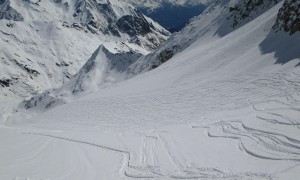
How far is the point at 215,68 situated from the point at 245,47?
4.96m

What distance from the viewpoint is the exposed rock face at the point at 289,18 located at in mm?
40194

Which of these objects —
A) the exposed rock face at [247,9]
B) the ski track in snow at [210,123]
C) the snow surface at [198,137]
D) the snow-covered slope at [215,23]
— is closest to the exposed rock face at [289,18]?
the snow surface at [198,137]

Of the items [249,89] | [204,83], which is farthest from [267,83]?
[204,83]

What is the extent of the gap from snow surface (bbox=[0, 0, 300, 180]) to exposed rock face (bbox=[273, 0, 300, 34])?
130 centimetres

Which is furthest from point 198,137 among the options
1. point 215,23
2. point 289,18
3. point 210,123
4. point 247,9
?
point 215,23

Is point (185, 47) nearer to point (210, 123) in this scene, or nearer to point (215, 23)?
point (215, 23)

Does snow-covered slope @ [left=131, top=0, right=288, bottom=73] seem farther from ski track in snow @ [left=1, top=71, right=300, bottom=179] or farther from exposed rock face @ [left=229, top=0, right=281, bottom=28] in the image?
ski track in snow @ [left=1, top=71, right=300, bottom=179]

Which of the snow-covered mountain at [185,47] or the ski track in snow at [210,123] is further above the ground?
the ski track in snow at [210,123]

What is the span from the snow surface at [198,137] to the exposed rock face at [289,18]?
1301 mm

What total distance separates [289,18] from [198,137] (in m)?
26.9

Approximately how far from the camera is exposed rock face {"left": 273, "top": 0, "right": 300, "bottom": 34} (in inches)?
1582

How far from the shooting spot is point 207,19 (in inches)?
4026

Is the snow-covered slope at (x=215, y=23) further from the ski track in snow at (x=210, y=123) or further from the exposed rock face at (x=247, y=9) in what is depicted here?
the ski track in snow at (x=210, y=123)

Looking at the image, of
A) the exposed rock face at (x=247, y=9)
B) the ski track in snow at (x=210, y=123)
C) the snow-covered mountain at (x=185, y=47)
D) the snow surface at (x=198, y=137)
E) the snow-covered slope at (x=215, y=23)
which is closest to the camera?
the snow surface at (x=198, y=137)
